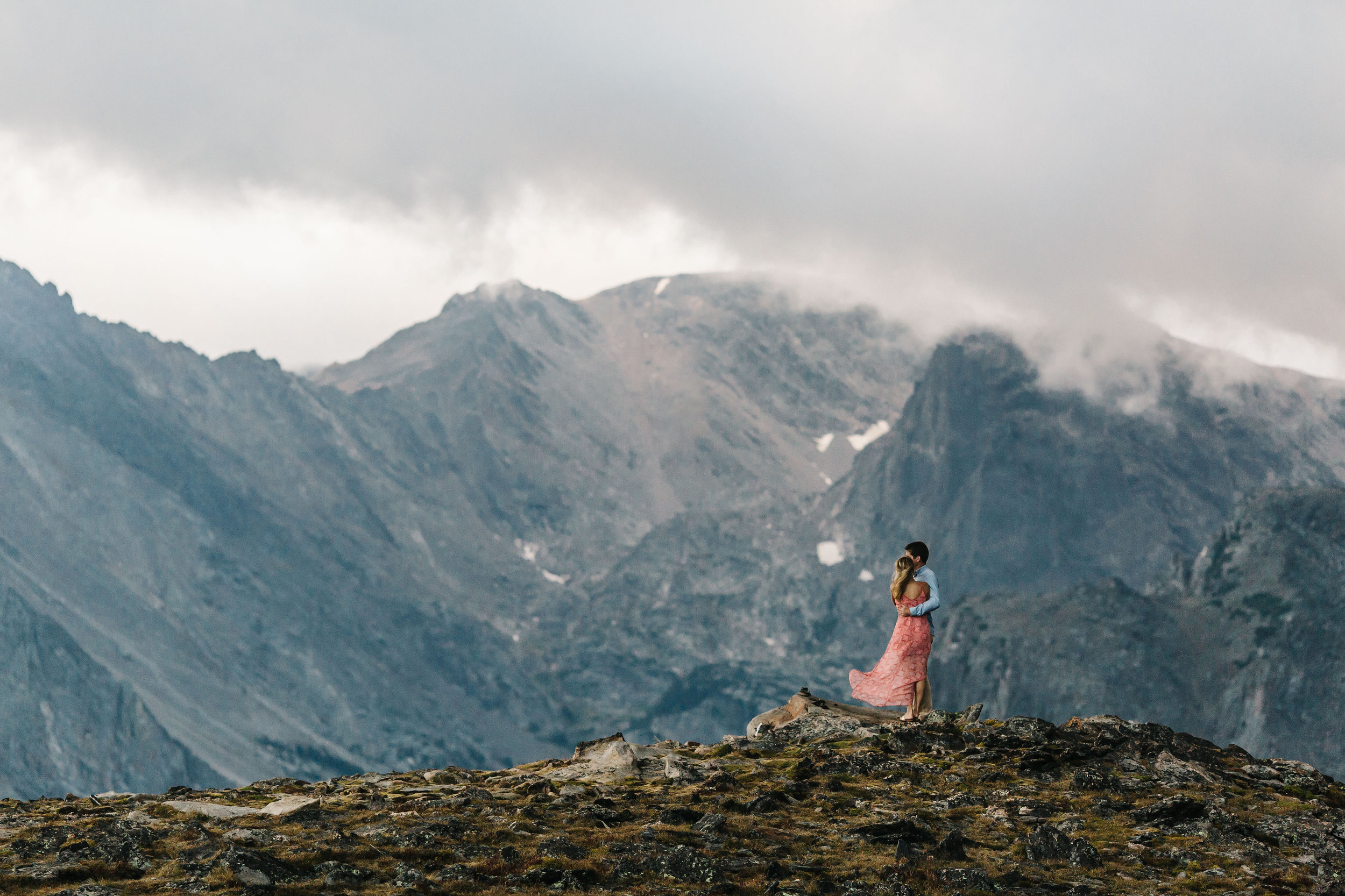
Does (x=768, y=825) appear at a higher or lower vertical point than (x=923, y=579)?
lower

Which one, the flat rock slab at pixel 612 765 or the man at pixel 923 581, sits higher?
the man at pixel 923 581

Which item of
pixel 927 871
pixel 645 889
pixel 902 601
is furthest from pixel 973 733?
pixel 645 889

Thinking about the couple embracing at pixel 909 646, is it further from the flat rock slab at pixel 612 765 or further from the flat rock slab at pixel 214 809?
the flat rock slab at pixel 214 809

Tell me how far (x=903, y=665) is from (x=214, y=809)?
72.3 feet

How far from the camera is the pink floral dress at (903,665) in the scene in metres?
47.2

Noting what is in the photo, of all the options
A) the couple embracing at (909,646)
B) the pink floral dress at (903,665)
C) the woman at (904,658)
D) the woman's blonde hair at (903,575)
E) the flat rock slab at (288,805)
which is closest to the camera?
the flat rock slab at (288,805)

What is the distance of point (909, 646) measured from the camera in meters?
47.4

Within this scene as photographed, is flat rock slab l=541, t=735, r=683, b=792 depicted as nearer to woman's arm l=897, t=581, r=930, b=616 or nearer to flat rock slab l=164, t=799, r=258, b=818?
woman's arm l=897, t=581, r=930, b=616

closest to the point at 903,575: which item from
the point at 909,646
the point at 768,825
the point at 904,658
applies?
the point at 909,646

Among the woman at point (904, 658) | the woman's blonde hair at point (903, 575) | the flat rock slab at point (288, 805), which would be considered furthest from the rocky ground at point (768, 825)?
the woman's blonde hair at point (903, 575)

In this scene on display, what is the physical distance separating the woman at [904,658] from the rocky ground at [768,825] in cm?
117

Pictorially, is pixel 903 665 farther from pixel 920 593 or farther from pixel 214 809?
pixel 214 809

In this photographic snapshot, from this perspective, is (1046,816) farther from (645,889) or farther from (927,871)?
(645,889)

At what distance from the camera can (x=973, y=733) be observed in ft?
153
